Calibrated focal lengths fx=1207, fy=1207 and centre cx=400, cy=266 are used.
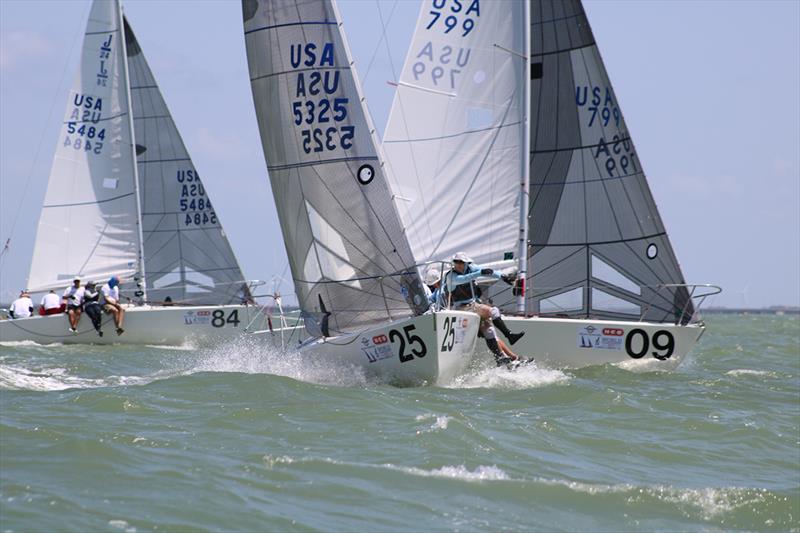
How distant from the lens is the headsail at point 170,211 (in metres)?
25.2

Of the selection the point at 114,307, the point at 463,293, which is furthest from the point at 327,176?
the point at 114,307

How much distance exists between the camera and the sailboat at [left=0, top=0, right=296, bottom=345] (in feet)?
79.0

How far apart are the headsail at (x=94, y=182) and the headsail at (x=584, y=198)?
10.4 m

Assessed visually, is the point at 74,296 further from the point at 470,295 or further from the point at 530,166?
the point at 470,295

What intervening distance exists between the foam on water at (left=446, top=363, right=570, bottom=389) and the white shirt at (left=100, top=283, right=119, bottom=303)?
1086 cm

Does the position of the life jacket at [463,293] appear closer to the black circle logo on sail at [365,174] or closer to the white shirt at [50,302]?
the black circle logo on sail at [365,174]

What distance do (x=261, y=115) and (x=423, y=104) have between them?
3546 mm

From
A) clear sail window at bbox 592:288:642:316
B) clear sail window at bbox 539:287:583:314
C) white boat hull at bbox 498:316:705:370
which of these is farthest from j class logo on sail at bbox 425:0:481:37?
white boat hull at bbox 498:316:705:370

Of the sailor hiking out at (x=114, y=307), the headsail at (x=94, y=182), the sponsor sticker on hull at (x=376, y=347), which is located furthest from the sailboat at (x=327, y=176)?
the headsail at (x=94, y=182)

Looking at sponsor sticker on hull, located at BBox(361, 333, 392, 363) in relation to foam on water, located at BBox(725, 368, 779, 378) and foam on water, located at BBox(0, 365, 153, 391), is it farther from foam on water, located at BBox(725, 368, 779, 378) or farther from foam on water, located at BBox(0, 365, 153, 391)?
foam on water, located at BBox(725, 368, 779, 378)

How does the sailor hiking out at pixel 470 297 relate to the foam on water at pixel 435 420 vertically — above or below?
above

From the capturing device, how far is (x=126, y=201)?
24125 mm

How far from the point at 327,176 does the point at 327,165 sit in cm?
12

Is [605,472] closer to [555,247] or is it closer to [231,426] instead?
[231,426]
